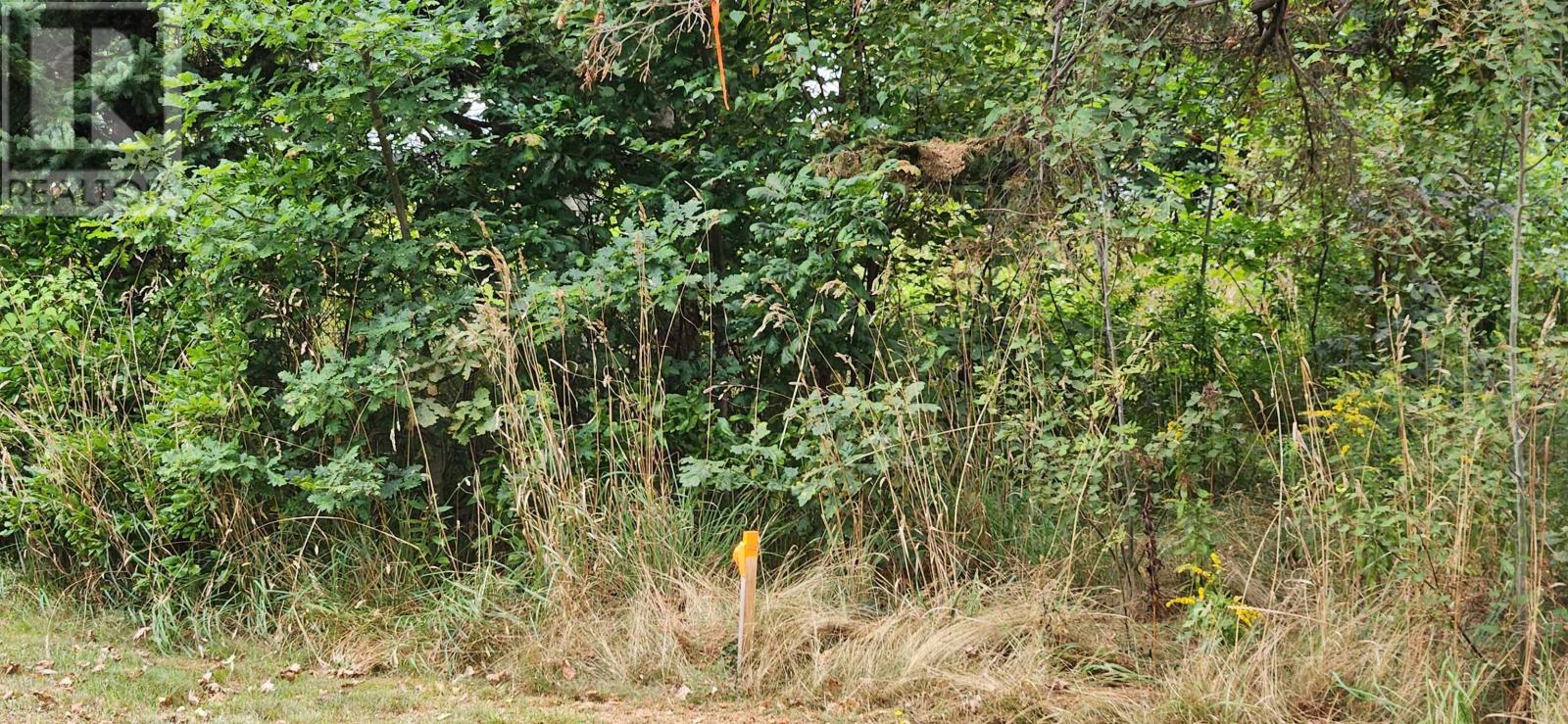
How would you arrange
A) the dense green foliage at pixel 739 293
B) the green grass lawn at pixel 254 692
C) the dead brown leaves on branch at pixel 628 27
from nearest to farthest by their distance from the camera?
the green grass lawn at pixel 254 692 → the dense green foliage at pixel 739 293 → the dead brown leaves on branch at pixel 628 27

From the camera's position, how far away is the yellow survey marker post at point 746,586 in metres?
4.64

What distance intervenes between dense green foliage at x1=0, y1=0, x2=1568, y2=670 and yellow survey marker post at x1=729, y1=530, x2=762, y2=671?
2.02 ft

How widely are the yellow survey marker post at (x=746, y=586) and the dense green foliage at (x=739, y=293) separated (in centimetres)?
62

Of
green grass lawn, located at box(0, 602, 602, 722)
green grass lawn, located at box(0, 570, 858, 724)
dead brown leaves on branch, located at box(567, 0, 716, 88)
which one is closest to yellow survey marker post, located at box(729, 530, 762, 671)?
green grass lawn, located at box(0, 570, 858, 724)

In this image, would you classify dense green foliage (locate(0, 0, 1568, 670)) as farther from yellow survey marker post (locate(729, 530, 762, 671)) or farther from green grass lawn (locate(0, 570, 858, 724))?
yellow survey marker post (locate(729, 530, 762, 671))

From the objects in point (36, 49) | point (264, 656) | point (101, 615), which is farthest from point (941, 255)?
point (36, 49)

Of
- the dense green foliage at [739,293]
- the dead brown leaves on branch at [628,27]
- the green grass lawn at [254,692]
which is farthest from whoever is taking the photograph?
the dead brown leaves on branch at [628,27]

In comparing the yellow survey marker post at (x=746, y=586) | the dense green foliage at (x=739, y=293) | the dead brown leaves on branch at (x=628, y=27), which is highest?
the dead brown leaves on branch at (x=628, y=27)

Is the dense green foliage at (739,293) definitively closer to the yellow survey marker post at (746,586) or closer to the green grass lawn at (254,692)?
the green grass lawn at (254,692)

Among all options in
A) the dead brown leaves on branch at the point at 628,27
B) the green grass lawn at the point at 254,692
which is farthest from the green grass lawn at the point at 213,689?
the dead brown leaves on branch at the point at 628,27

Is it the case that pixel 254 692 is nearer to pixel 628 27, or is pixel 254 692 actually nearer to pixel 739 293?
pixel 739 293

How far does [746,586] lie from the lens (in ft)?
15.5

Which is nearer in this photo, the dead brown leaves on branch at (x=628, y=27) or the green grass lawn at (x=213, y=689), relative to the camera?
the green grass lawn at (x=213, y=689)

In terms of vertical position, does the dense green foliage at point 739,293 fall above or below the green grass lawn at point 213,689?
above
